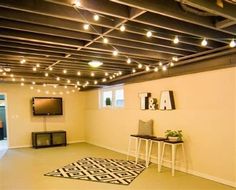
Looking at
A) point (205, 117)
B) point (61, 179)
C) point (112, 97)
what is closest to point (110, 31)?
point (205, 117)

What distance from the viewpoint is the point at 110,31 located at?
3.34 meters

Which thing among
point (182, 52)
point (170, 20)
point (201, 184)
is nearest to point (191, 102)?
point (182, 52)

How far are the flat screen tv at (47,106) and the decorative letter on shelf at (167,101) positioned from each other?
4.94 m

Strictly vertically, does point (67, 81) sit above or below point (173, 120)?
above

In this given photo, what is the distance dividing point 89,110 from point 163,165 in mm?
4672

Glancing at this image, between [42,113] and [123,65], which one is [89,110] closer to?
[42,113]

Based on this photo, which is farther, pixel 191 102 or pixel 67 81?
pixel 67 81

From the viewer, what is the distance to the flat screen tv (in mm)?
8883

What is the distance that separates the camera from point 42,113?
8969 millimetres

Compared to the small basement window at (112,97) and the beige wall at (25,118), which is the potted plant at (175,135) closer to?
the small basement window at (112,97)

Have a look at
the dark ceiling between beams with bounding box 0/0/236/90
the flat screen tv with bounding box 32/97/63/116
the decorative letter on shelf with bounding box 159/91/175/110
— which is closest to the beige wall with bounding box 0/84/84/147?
the flat screen tv with bounding box 32/97/63/116

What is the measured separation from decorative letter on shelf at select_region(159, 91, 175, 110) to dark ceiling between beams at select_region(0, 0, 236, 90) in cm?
60

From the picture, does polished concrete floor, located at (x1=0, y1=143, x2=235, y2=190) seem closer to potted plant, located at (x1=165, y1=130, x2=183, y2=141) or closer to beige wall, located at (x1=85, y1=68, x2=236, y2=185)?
beige wall, located at (x1=85, y1=68, x2=236, y2=185)

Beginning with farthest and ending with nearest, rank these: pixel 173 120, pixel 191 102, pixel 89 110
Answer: pixel 89 110
pixel 173 120
pixel 191 102
